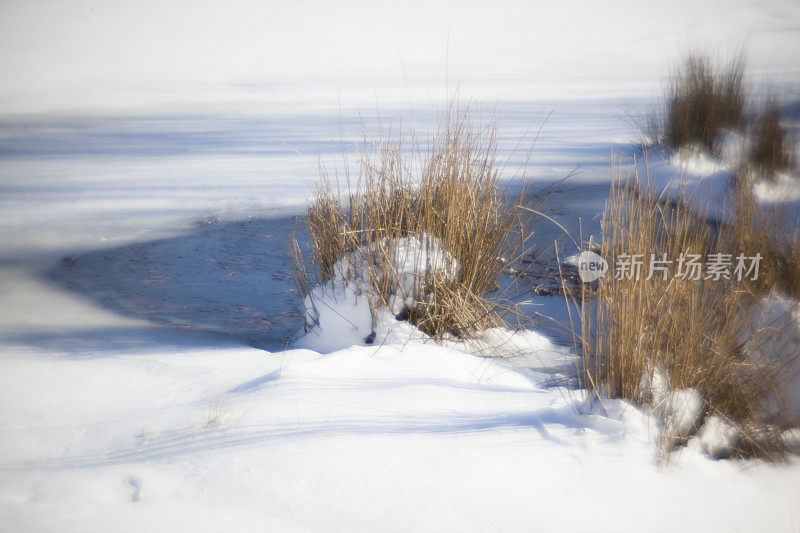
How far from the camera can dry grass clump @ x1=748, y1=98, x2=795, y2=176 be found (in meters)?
3.03

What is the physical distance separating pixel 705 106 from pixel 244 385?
3306 millimetres

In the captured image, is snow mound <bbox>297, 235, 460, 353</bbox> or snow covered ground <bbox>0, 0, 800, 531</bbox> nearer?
snow covered ground <bbox>0, 0, 800, 531</bbox>

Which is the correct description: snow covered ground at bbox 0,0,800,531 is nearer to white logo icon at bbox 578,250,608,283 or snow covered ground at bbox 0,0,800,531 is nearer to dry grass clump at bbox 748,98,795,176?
white logo icon at bbox 578,250,608,283

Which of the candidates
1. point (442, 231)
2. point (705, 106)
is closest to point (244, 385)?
point (442, 231)

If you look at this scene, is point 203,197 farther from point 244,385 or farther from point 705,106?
point 705,106

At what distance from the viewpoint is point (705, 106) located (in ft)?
11.6

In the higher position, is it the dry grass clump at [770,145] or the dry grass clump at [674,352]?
the dry grass clump at [770,145]

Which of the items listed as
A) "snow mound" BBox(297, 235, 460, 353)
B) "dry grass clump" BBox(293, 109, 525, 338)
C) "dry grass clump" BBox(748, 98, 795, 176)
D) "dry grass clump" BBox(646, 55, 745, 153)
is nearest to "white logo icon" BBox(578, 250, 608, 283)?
"dry grass clump" BBox(293, 109, 525, 338)

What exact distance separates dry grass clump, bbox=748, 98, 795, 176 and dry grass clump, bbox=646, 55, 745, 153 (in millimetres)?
309

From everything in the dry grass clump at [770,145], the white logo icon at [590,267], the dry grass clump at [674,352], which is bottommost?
the white logo icon at [590,267]

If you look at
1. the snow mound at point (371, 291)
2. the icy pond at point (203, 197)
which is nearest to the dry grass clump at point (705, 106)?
the icy pond at point (203, 197)

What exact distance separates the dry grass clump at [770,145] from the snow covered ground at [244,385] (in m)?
0.84

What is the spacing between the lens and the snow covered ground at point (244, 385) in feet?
3.54

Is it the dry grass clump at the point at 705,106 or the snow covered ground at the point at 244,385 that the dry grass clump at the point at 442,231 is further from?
the dry grass clump at the point at 705,106
